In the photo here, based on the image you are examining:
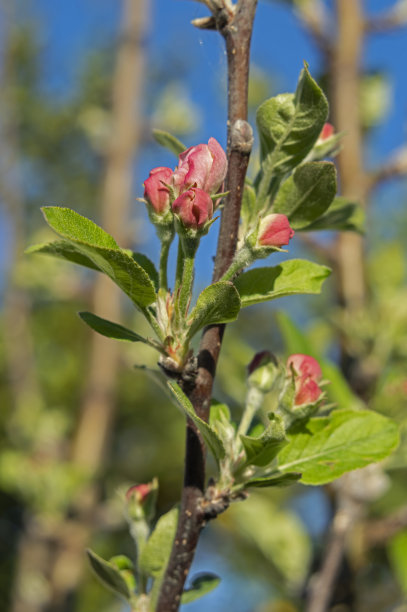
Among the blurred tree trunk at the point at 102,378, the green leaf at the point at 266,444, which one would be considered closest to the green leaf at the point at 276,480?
the green leaf at the point at 266,444

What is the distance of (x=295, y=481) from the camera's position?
1.76 feet

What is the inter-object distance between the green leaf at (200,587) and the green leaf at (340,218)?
38 cm

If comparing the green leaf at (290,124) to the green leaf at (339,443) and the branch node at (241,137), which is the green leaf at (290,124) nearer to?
the branch node at (241,137)

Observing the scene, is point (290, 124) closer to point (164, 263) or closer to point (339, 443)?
point (164, 263)

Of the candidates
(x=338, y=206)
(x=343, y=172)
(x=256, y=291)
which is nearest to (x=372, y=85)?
(x=343, y=172)

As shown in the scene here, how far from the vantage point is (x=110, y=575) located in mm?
586

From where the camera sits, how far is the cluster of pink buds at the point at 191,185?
470mm

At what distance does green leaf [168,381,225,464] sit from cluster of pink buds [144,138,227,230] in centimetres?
13

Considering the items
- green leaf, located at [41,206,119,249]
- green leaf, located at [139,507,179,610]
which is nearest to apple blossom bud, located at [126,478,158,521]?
green leaf, located at [139,507,179,610]

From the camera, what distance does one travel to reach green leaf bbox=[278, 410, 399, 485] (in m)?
0.59

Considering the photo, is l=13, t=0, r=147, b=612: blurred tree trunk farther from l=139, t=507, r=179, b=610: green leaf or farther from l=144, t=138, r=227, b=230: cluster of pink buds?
l=144, t=138, r=227, b=230: cluster of pink buds

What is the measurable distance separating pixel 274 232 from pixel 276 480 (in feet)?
0.69

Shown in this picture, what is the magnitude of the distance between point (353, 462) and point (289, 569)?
0.97 metres

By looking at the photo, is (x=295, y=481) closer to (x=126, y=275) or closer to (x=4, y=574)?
(x=126, y=275)
